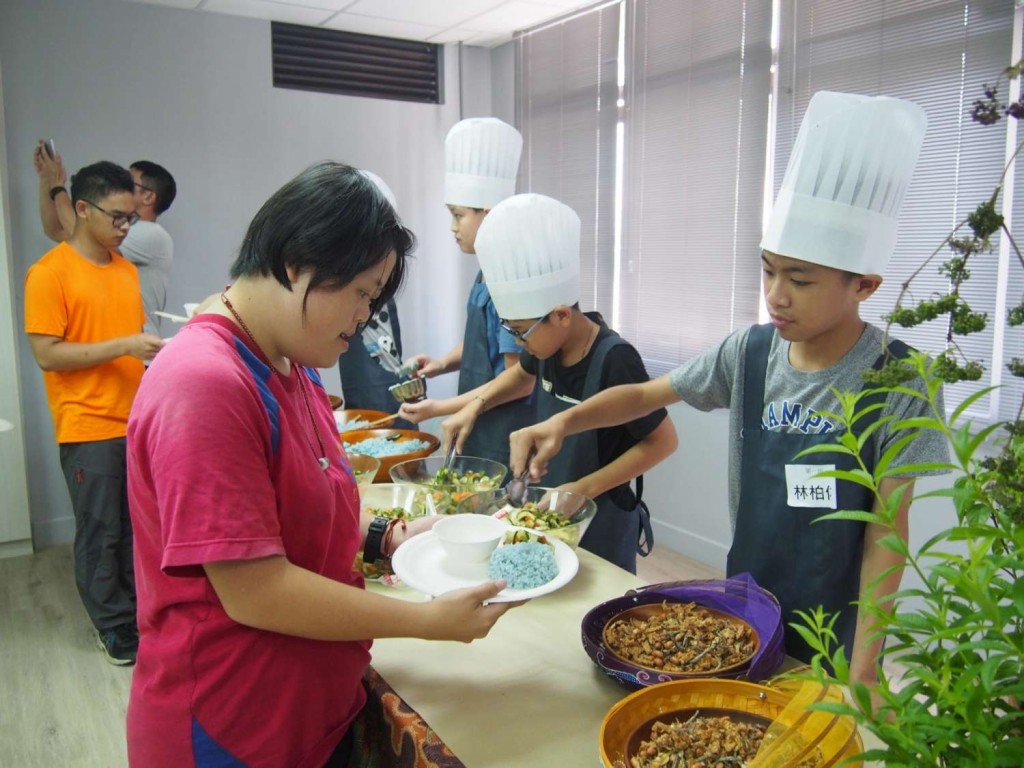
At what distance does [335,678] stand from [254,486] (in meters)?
0.33

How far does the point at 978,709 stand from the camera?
1.50ft

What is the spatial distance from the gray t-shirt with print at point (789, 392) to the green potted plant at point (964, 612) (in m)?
0.71

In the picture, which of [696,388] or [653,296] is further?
[653,296]

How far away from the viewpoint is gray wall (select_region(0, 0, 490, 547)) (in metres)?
3.67

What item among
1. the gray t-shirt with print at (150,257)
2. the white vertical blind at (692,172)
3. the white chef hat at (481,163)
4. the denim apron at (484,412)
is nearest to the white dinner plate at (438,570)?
the denim apron at (484,412)

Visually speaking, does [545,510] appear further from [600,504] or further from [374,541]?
[374,541]

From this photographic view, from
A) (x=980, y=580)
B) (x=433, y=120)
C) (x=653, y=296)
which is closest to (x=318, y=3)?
(x=433, y=120)

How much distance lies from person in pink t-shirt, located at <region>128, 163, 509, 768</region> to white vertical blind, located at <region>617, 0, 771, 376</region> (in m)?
2.74

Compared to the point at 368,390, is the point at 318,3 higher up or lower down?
higher up

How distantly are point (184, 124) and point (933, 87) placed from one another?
3.45 m

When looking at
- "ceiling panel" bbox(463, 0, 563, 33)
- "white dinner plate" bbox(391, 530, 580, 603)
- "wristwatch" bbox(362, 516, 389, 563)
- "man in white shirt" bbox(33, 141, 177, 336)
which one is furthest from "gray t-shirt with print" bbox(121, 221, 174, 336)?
"white dinner plate" bbox(391, 530, 580, 603)

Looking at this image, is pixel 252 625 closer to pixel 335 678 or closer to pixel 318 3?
pixel 335 678

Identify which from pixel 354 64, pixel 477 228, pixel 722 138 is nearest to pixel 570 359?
pixel 477 228

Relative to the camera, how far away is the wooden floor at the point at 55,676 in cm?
235
